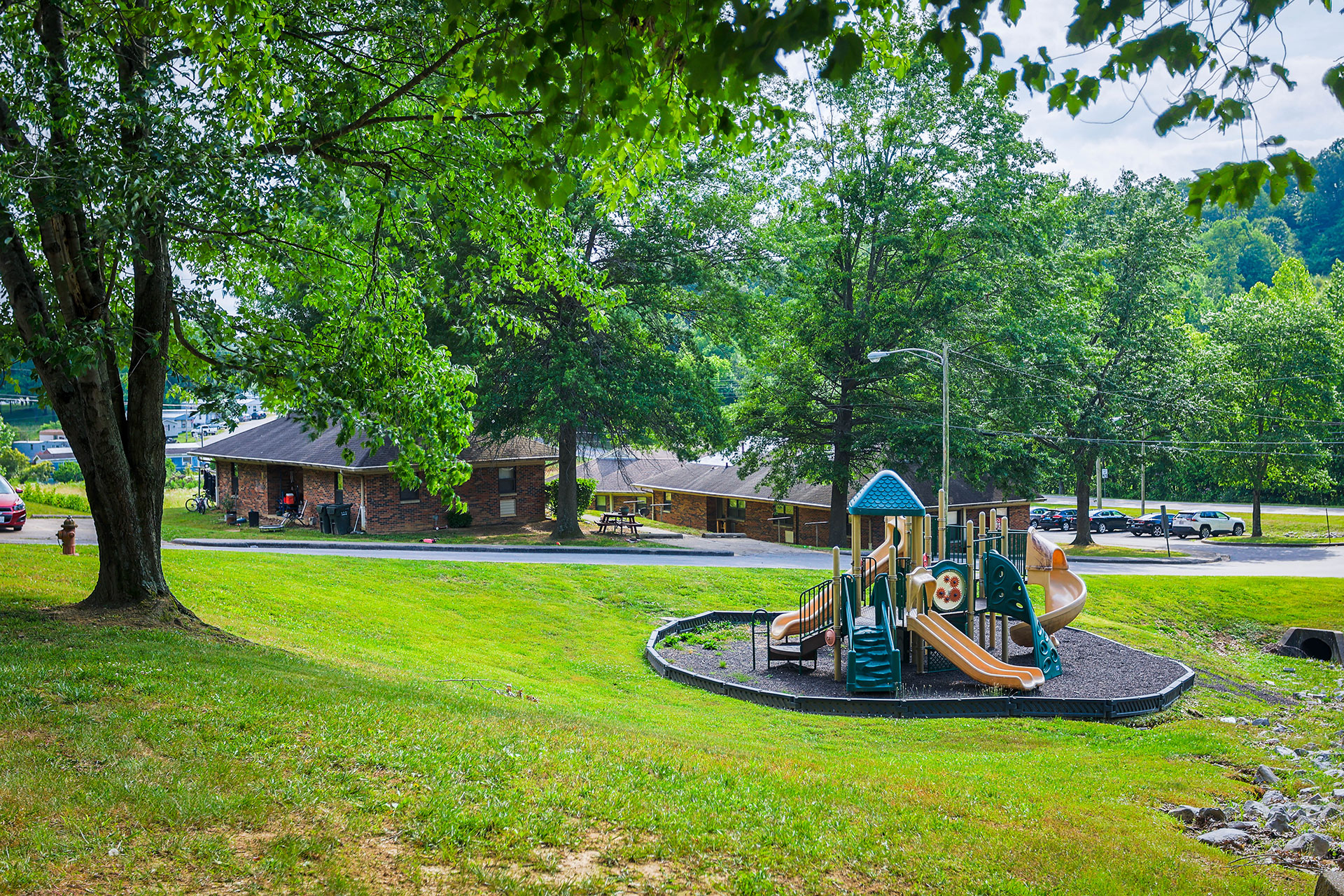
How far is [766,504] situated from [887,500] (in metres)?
28.8

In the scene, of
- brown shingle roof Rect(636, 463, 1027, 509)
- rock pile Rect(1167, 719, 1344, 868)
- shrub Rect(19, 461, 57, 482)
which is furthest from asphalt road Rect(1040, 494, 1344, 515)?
shrub Rect(19, 461, 57, 482)

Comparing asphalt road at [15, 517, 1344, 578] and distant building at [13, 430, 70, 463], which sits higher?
distant building at [13, 430, 70, 463]

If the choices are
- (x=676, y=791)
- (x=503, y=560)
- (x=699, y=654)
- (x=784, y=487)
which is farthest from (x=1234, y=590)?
(x=676, y=791)

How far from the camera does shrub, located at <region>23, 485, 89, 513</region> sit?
3606 cm

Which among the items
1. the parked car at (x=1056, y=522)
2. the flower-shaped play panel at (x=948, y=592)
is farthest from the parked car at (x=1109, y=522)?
the flower-shaped play panel at (x=948, y=592)

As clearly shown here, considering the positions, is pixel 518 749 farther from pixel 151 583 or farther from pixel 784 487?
pixel 784 487

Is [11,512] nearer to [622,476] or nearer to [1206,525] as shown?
[622,476]

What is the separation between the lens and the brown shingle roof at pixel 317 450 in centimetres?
3494

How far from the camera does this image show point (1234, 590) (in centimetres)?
2817

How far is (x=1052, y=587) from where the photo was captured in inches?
734

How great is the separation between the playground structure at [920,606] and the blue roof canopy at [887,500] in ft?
0.07

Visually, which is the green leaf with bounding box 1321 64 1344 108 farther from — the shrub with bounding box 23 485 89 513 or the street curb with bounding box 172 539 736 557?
the shrub with bounding box 23 485 89 513

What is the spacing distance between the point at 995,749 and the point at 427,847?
355 inches

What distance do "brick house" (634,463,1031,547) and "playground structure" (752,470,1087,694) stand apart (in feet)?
58.3
